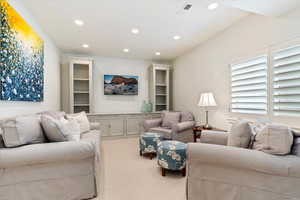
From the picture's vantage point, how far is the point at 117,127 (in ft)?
14.0

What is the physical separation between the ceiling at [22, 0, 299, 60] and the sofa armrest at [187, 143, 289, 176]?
5.83 feet

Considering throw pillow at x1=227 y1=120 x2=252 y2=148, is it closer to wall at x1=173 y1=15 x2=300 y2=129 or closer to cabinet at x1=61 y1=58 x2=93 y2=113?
wall at x1=173 y1=15 x2=300 y2=129

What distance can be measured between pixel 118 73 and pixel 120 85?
1.33ft

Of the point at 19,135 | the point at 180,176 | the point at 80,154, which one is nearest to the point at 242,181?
the point at 180,176

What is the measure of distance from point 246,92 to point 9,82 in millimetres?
3609

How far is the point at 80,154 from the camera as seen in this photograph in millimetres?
1537

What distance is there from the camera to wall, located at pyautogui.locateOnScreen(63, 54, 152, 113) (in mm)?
4473

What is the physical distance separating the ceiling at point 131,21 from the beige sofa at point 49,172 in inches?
80.2

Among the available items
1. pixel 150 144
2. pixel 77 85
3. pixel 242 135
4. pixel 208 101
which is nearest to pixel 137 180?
pixel 150 144

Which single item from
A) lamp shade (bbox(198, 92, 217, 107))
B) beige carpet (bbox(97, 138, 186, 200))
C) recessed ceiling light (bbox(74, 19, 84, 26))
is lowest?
beige carpet (bbox(97, 138, 186, 200))

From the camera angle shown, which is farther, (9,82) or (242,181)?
(9,82)

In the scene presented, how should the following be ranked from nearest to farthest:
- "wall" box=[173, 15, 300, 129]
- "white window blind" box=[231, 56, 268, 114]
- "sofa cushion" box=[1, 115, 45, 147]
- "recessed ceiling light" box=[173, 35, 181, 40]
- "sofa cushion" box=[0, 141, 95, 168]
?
"sofa cushion" box=[0, 141, 95, 168], "sofa cushion" box=[1, 115, 45, 147], "wall" box=[173, 15, 300, 129], "white window blind" box=[231, 56, 268, 114], "recessed ceiling light" box=[173, 35, 181, 40]

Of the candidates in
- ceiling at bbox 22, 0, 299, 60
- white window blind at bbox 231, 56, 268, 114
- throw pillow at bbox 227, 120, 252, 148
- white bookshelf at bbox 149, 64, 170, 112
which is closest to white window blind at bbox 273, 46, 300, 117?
white window blind at bbox 231, 56, 268, 114

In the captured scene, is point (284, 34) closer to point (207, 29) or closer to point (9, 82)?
point (207, 29)
